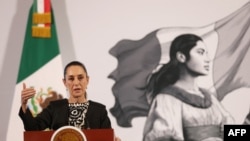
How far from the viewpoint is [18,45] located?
319 centimetres

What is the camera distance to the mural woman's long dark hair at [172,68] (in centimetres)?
313

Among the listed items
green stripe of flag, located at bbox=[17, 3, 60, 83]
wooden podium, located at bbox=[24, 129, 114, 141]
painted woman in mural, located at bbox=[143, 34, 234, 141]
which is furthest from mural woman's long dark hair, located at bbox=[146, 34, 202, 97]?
wooden podium, located at bbox=[24, 129, 114, 141]

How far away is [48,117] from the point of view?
2580 millimetres

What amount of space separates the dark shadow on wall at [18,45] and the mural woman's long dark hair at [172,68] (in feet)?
2.23

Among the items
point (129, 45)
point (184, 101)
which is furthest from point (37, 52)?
point (184, 101)

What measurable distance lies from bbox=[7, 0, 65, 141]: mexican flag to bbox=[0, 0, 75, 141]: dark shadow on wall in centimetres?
4

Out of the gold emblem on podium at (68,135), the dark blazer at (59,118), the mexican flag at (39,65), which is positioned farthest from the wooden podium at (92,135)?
the mexican flag at (39,65)

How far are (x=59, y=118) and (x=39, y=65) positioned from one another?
774 millimetres

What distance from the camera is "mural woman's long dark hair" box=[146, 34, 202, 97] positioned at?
123 inches

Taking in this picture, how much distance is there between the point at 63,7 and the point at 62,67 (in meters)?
0.50

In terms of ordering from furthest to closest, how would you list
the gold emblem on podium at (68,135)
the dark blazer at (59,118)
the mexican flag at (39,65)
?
the mexican flag at (39,65), the dark blazer at (59,118), the gold emblem on podium at (68,135)

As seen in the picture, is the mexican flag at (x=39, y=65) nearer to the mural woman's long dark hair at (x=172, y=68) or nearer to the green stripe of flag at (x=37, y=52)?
the green stripe of flag at (x=37, y=52)

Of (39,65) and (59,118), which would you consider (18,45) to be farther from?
(59,118)

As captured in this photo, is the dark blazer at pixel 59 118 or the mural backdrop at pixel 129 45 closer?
the dark blazer at pixel 59 118
